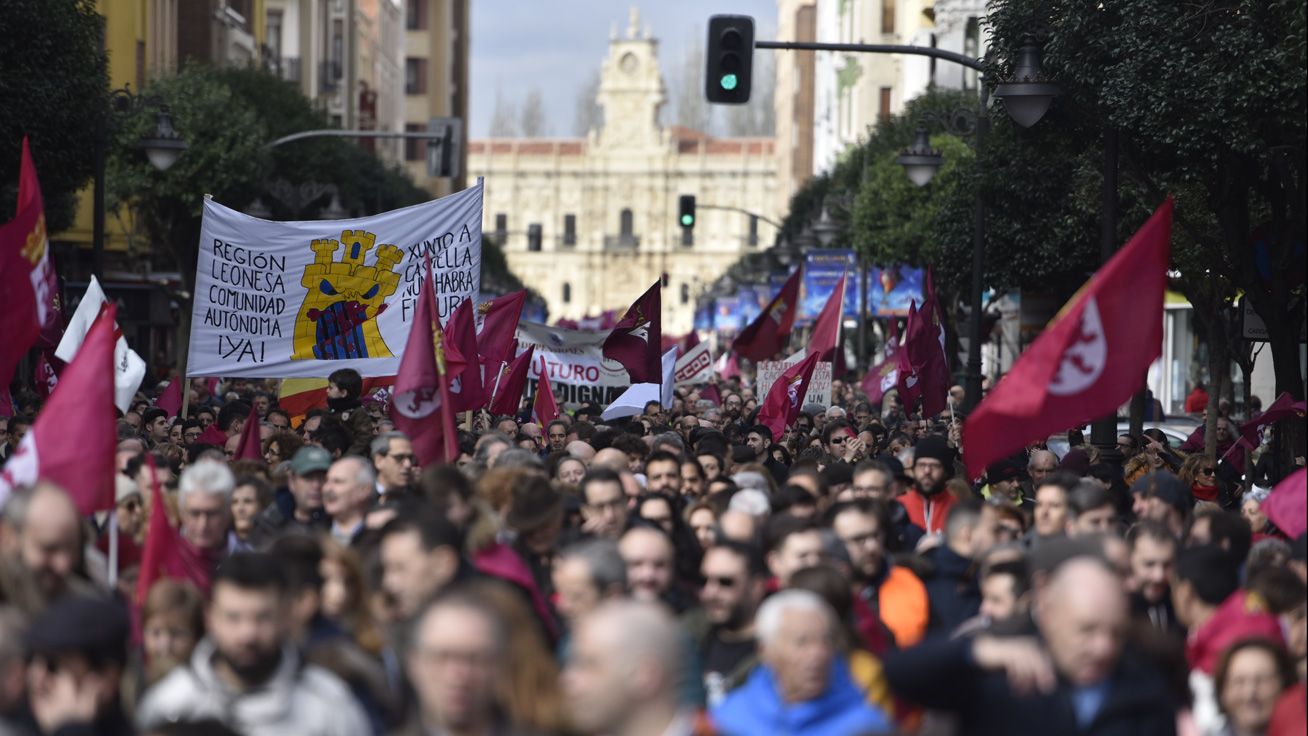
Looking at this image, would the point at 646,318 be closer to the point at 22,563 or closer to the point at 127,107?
the point at 127,107

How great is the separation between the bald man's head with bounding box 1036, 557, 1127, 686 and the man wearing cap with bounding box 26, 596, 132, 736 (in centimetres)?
230

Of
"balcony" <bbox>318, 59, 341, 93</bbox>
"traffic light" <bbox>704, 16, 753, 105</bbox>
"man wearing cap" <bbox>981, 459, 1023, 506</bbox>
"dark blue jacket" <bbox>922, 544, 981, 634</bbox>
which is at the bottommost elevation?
"man wearing cap" <bbox>981, 459, 1023, 506</bbox>

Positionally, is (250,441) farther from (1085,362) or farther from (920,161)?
(920,161)

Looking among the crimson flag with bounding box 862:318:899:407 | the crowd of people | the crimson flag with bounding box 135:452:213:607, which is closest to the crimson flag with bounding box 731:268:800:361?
the crimson flag with bounding box 862:318:899:407

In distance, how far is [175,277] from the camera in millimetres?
47406

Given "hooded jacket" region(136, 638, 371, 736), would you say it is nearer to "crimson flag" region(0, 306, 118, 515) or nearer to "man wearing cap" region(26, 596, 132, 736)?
"man wearing cap" region(26, 596, 132, 736)

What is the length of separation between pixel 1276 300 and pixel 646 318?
16.8ft

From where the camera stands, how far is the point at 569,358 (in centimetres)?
2069

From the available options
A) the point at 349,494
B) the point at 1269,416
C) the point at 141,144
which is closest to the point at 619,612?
the point at 349,494

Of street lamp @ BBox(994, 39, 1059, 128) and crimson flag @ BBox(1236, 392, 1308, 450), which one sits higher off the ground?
street lamp @ BBox(994, 39, 1059, 128)

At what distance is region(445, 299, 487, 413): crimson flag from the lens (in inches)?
536

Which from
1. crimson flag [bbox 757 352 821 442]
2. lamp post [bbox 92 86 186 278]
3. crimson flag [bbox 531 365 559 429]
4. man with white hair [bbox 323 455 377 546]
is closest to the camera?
man with white hair [bbox 323 455 377 546]

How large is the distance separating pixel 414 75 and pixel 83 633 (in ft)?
351

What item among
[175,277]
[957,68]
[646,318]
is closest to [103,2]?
[175,277]
